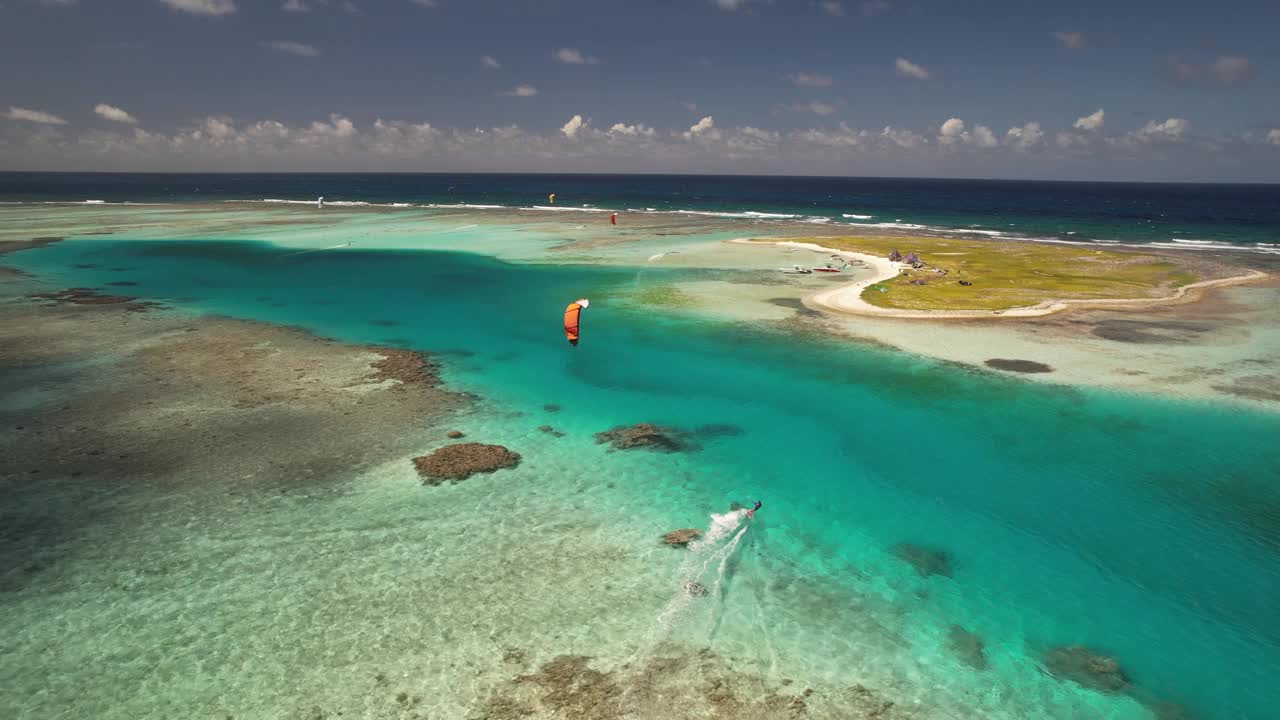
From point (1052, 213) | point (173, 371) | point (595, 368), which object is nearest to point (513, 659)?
point (595, 368)

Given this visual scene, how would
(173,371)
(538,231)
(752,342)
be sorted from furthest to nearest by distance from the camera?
(538,231) → (752,342) → (173,371)

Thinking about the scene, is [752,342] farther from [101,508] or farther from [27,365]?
[27,365]

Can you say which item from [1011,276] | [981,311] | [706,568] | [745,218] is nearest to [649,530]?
[706,568]

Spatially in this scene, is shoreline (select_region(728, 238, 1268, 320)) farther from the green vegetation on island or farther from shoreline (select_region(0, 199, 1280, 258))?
shoreline (select_region(0, 199, 1280, 258))

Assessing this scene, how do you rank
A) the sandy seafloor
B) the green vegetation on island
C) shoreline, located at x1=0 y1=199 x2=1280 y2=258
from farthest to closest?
1. shoreline, located at x1=0 y1=199 x2=1280 y2=258
2. the green vegetation on island
3. the sandy seafloor

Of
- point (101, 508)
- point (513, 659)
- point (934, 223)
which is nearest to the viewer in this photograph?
point (513, 659)

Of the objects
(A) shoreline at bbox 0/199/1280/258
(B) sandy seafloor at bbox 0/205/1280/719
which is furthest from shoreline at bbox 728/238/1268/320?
(A) shoreline at bbox 0/199/1280/258

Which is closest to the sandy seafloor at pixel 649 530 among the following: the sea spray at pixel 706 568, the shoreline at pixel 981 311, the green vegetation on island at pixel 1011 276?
the sea spray at pixel 706 568

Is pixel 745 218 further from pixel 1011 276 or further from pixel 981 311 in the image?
pixel 981 311
